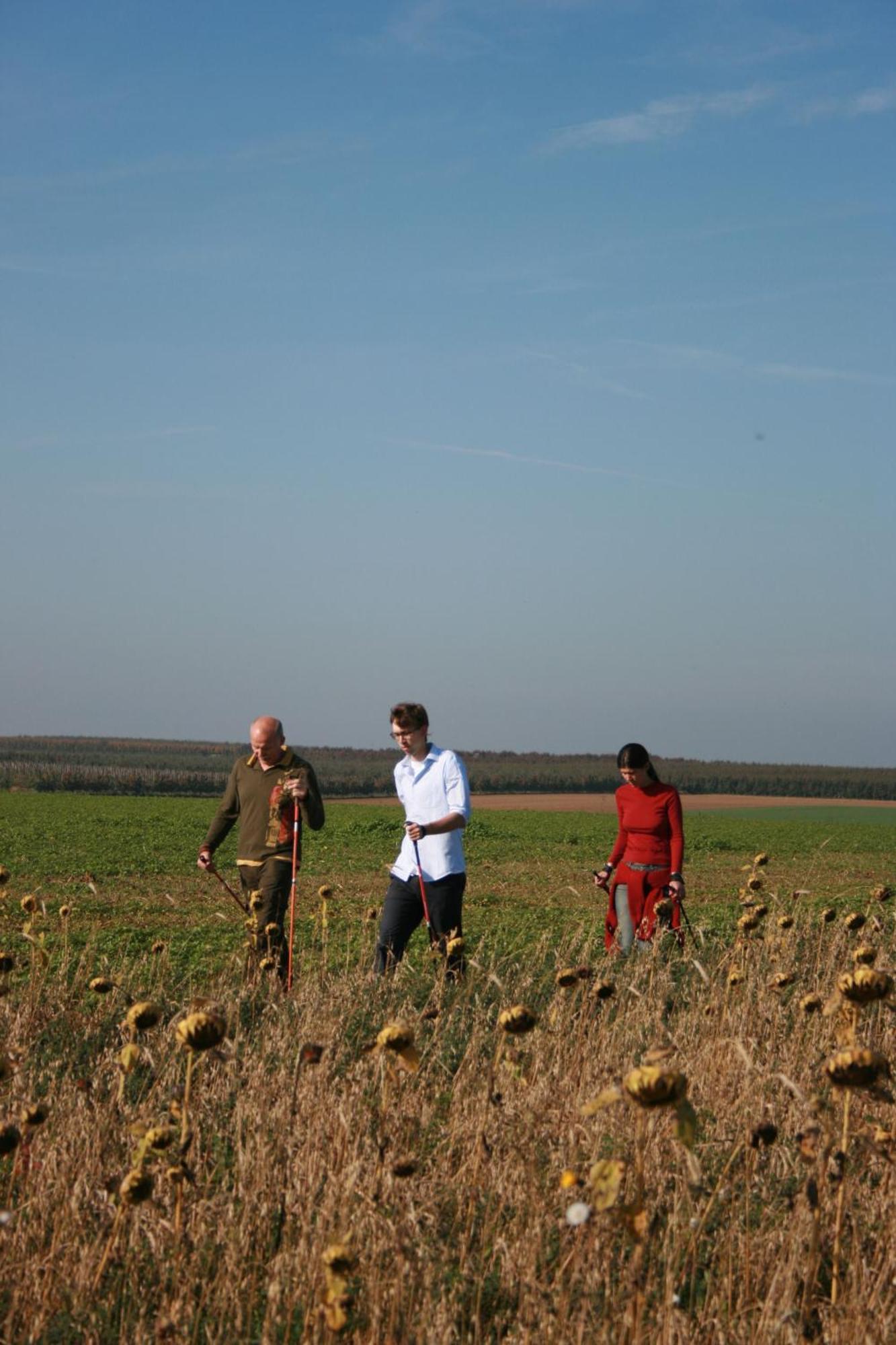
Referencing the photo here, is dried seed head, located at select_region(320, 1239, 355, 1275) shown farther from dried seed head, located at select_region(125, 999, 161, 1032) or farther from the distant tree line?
the distant tree line

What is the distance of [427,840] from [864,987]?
19.8ft

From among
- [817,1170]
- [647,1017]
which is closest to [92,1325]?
[817,1170]

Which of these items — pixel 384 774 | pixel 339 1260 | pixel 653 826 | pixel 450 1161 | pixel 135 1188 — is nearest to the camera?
pixel 339 1260

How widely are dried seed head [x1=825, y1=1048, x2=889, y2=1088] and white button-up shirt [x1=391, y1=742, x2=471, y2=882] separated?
584 cm

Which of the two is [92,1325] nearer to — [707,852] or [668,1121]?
[668,1121]

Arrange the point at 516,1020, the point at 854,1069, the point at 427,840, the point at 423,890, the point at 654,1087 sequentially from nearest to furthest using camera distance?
the point at 654,1087
the point at 854,1069
the point at 516,1020
the point at 423,890
the point at 427,840

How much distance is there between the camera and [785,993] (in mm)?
7379

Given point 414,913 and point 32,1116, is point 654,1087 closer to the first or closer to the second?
point 32,1116

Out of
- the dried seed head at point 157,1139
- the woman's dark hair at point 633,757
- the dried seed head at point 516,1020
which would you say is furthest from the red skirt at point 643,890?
the dried seed head at point 157,1139

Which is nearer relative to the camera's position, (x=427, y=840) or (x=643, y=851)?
(x=427, y=840)

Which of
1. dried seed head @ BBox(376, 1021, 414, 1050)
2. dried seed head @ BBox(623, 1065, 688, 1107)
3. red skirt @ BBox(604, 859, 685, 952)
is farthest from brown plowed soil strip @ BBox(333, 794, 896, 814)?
dried seed head @ BBox(623, 1065, 688, 1107)

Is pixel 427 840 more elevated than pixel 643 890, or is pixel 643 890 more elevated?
pixel 427 840

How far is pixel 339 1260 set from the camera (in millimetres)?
2432

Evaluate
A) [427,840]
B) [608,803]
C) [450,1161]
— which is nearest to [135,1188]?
[450,1161]
